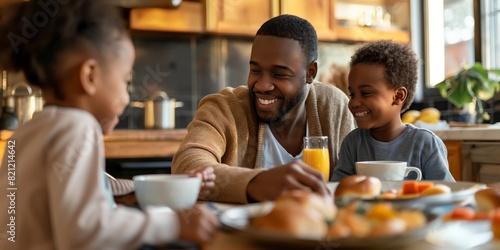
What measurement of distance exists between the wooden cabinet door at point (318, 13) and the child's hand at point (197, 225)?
335 cm

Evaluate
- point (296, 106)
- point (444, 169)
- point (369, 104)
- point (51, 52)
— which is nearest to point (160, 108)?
point (296, 106)

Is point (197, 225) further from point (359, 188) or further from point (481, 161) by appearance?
point (481, 161)

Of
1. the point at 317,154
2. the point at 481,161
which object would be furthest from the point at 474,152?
the point at 317,154

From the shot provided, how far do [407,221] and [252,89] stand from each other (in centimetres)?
102

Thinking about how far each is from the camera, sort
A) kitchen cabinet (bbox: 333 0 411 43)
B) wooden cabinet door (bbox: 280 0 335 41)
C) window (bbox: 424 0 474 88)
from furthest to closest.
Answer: kitchen cabinet (bbox: 333 0 411 43), wooden cabinet door (bbox: 280 0 335 41), window (bbox: 424 0 474 88)

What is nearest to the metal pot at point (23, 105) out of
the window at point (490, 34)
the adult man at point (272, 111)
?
the adult man at point (272, 111)

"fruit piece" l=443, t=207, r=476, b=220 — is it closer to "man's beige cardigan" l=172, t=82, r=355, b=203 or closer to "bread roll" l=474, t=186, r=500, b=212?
"bread roll" l=474, t=186, r=500, b=212

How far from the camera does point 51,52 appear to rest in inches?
27.5

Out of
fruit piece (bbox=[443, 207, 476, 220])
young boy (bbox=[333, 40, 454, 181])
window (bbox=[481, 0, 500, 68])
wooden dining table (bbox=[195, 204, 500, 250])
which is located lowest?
wooden dining table (bbox=[195, 204, 500, 250])

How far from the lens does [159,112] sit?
11.6 ft

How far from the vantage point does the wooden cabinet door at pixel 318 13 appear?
3.89 metres

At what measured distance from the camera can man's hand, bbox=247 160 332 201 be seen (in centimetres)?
85

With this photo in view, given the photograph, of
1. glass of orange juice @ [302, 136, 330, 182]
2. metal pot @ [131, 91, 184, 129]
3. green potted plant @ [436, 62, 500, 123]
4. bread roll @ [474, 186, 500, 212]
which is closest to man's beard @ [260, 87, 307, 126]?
glass of orange juice @ [302, 136, 330, 182]

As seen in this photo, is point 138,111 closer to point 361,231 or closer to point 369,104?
point 369,104
